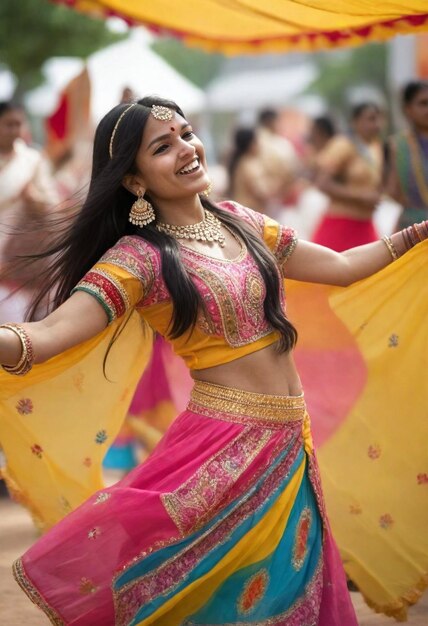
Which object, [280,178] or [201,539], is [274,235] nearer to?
[201,539]

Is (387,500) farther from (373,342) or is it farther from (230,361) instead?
(230,361)

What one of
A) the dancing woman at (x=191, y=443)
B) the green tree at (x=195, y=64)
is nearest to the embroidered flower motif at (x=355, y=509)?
the dancing woman at (x=191, y=443)

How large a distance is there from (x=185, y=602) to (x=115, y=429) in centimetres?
80

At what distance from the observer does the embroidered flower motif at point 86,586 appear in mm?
3670

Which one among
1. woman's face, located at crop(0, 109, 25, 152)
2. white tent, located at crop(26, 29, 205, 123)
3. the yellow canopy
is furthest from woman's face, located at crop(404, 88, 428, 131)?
white tent, located at crop(26, 29, 205, 123)

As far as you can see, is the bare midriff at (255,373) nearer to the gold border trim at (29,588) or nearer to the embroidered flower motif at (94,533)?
the embroidered flower motif at (94,533)

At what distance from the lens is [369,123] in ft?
31.8

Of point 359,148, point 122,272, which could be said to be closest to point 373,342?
point 122,272

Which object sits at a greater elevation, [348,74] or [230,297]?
[230,297]

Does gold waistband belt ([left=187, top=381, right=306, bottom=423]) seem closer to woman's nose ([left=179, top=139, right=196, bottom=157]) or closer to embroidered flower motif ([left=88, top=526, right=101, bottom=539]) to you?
embroidered flower motif ([left=88, top=526, right=101, bottom=539])

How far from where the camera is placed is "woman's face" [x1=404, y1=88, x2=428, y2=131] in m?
7.00

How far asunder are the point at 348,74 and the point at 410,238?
4592 centimetres

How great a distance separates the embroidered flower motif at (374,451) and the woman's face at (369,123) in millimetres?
5716

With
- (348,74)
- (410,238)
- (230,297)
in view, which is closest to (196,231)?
(230,297)
